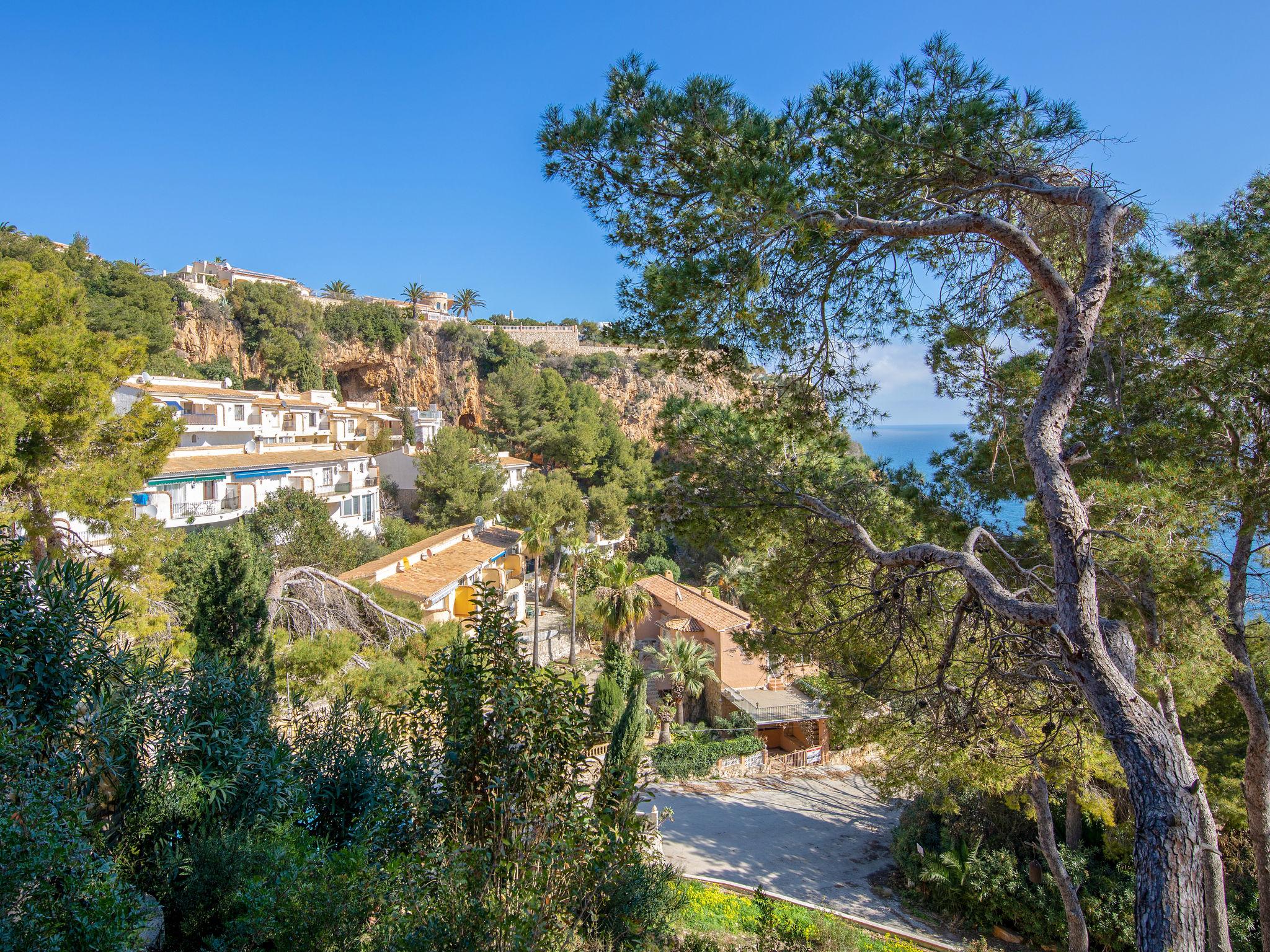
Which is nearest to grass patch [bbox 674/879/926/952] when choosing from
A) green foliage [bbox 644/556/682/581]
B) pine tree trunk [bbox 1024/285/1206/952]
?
pine tree trunk [bbox 1024/285/1206/952]

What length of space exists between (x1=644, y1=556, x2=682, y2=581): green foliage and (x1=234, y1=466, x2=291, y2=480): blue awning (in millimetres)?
17962

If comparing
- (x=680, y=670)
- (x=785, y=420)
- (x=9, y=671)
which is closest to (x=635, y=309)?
(x=785, y=420)

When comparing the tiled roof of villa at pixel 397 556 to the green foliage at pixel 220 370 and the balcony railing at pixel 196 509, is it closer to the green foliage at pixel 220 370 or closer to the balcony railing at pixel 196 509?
the balcony railing at pixel 196 509

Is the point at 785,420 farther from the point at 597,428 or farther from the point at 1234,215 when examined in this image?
the point at 597,428

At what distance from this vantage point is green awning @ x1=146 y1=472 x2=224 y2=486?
19.6 meters

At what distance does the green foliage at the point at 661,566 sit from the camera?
116 ft

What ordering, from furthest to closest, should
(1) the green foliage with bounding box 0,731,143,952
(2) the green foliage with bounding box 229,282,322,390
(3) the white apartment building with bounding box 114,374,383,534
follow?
(2) the green foliage with bounding box 229,282,322,390, (3) the white apartment building with bounding box 114,374,383,534, (1) the green foliage with bounding box 0,731,143,952

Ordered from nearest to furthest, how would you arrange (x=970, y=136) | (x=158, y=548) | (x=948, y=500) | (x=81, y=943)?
(x=81, y=943) < (x=970, y=136) < (x=948, y=500) < (x=158, y=548)

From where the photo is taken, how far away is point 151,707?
16.9ft

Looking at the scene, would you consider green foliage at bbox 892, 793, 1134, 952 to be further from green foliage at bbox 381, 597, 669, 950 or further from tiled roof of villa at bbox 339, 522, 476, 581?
tiled roof of villa at bbox 339, 522, 476, 581

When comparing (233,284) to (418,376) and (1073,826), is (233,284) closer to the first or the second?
(418,376)

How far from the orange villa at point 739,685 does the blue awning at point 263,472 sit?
15279mm

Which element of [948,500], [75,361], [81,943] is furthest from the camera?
[75,361]

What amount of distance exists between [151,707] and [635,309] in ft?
16.6
